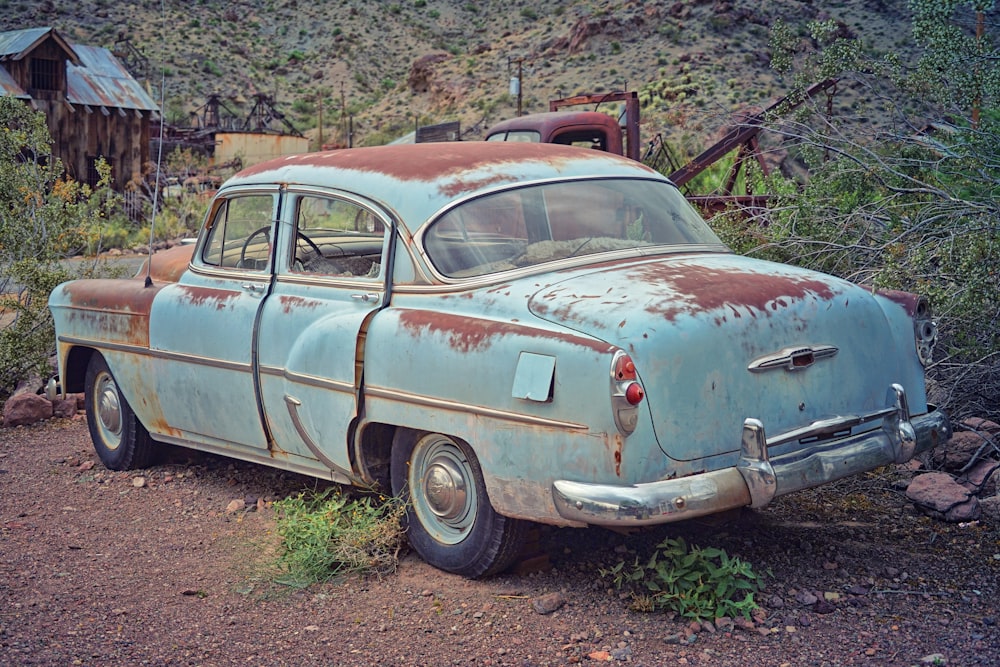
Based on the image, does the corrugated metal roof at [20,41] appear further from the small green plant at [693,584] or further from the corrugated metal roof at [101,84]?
the small green plant at [693,584]

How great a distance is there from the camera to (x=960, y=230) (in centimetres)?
611

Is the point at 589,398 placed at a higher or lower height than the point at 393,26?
lower

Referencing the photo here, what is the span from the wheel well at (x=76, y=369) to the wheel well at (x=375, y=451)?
104 inches

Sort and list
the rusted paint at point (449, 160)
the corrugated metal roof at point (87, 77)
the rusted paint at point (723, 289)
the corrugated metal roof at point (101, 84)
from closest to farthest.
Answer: the rusted paint at point (723, 289), the rusted paint at point (449, 160), the corrugated metal roof at point (87, 77), the corrugated metal roof at point (101, 84)

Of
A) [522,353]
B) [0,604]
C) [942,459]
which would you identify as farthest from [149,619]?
[942,459]

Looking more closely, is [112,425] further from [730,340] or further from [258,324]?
[730,340]

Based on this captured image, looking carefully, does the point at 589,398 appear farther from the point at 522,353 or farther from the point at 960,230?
the point at 960,230

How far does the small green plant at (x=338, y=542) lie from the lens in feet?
14.1

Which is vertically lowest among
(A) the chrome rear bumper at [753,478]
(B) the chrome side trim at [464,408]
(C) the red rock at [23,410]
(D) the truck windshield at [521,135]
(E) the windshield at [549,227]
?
(C) the red rock at [23,410]

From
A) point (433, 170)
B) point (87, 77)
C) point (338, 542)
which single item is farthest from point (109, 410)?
point (87, 77)

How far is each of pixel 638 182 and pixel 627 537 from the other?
5.27 feet

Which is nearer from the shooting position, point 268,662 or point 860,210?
point 268,662

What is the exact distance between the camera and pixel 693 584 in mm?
3822

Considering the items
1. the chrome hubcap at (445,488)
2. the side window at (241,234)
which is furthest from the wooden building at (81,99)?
the chrome hubcap at (445,488)
